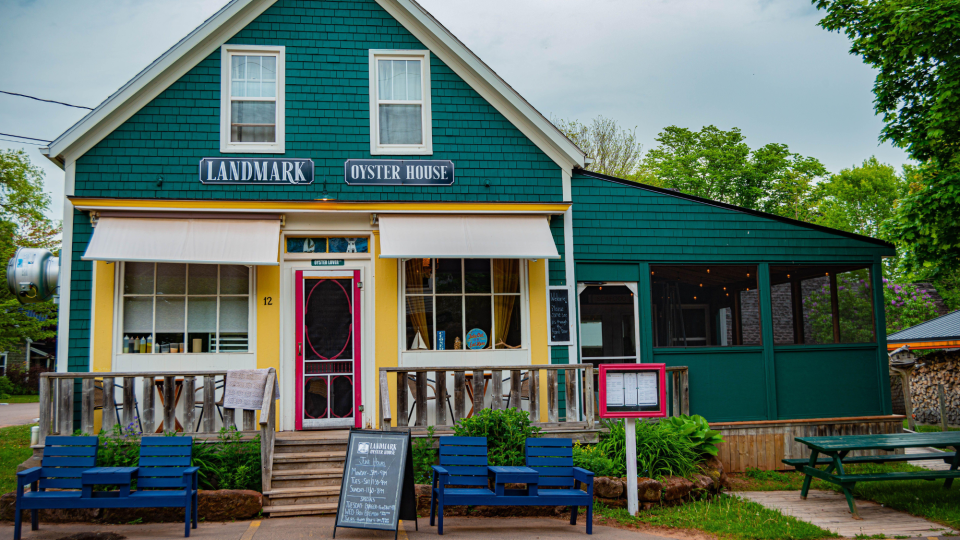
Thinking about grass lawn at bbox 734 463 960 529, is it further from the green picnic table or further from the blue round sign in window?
the blue round sign in window

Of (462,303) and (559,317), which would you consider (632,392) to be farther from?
(462,303)

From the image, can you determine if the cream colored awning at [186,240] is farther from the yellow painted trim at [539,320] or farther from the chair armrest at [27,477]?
the yellow painted trim at [539,320]

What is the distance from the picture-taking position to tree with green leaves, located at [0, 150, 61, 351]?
94.7ft

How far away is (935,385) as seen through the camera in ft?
63.5

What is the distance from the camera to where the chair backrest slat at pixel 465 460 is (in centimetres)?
699

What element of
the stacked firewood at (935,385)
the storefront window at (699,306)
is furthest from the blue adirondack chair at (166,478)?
the stacked firewood at (935,385)

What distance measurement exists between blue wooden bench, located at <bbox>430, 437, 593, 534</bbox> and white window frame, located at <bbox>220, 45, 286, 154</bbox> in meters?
5.13

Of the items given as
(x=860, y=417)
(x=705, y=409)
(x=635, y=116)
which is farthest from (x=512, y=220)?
(x=635, y=116)

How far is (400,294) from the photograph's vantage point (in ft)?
31.6

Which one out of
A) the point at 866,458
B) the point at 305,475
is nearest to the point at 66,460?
the point at 305,475

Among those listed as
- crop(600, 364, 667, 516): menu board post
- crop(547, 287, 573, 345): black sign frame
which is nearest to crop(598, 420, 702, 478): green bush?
crop(600, 364, 667, 516): menu board post

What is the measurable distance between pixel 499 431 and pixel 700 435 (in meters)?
2.74

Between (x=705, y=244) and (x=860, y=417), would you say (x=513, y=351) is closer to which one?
(x=705, y=244)

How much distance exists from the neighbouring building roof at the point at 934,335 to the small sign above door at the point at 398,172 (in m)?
15.2
